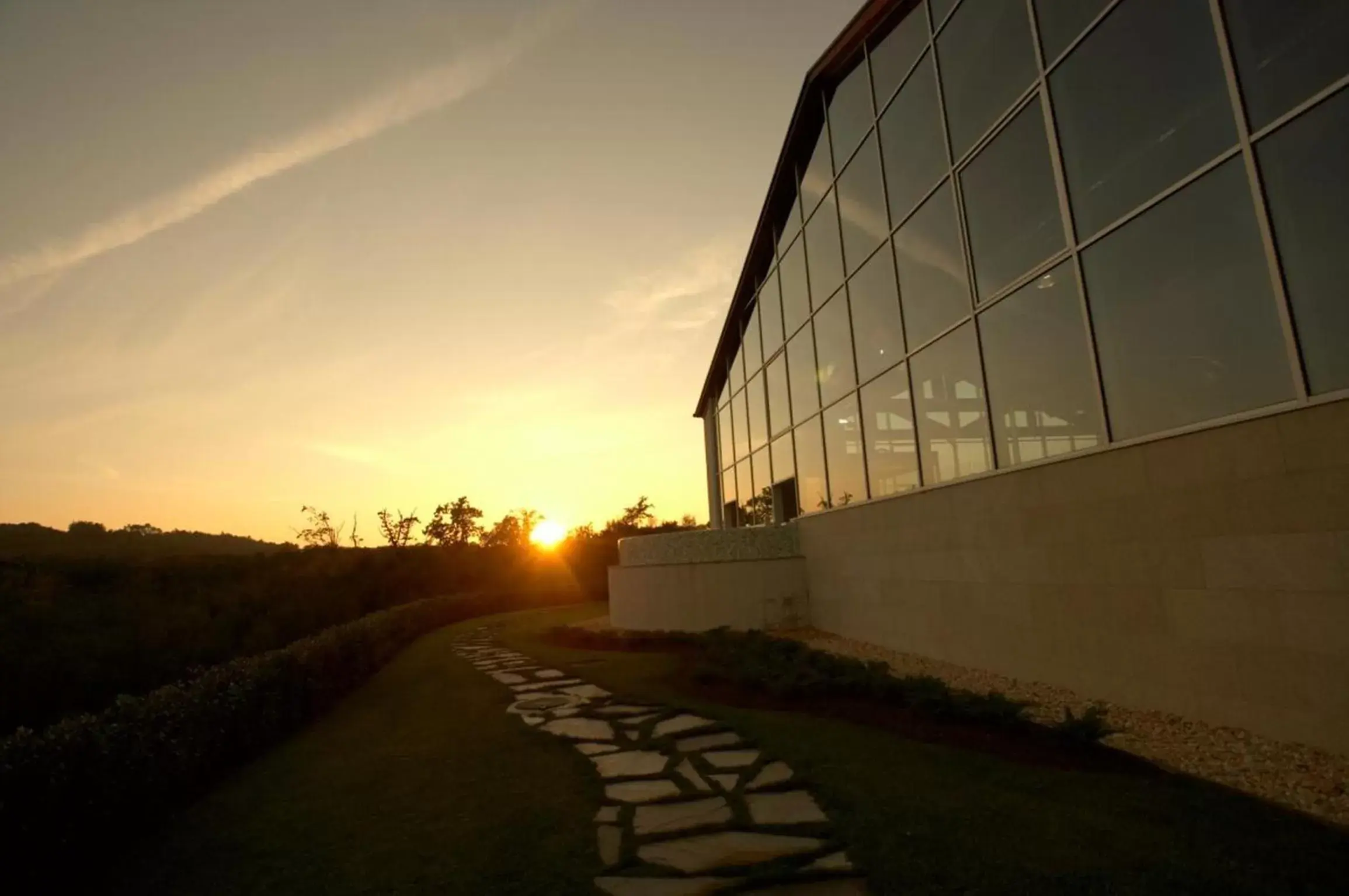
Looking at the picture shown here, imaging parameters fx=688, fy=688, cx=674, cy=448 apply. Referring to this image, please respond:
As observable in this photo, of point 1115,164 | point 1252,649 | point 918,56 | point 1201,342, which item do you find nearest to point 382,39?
point 918,56

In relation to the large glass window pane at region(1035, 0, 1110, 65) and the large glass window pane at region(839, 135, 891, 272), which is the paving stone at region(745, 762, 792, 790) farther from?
the large glass window pane at region(839, 135, 891, 272)

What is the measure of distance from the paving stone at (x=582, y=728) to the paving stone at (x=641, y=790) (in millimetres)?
1387

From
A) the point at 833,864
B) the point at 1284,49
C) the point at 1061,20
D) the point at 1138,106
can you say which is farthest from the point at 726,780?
the point at 1061,20

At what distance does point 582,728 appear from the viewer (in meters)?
6.57

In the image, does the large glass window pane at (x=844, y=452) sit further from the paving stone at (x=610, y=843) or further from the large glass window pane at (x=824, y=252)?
the paving stone at (x=610, y=843)

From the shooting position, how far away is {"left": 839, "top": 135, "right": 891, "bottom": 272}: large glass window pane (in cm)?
1062

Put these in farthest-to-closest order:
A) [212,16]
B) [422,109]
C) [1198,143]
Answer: [422,109], [212,16], [1198,143]

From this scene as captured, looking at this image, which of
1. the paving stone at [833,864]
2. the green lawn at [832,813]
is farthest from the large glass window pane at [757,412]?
the paving stone at [833,864]

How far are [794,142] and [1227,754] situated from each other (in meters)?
12.3

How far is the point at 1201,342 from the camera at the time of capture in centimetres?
524

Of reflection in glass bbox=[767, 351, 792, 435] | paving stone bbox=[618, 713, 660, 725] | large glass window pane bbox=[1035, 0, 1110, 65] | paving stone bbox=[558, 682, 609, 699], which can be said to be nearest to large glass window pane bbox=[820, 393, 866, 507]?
reflection in glass bbox=[767, 351, 792, 435]

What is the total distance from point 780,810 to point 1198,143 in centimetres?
569

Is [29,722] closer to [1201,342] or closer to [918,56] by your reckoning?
[1201,342]

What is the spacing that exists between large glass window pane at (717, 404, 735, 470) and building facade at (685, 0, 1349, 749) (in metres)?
8.44
